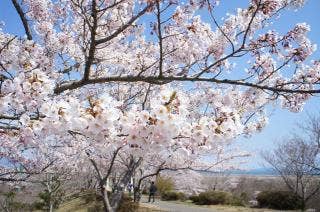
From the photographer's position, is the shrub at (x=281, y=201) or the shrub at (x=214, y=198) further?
the shrub at (x=214, y=198)

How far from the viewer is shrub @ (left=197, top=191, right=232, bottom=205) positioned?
103ft

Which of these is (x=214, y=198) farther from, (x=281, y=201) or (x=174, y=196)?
(x=174, y=196)

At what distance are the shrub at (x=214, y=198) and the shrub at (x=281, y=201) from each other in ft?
9.76

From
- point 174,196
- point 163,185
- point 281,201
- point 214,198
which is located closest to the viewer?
point 281,201

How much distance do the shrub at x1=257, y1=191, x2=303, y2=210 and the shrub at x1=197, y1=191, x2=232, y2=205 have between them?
2.97m

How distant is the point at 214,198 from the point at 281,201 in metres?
5.77

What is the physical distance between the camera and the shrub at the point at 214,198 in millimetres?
31266

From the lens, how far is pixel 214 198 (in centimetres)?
3158

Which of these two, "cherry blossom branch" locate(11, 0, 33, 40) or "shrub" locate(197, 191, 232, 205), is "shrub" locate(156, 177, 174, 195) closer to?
"shrub" locate(197, 191, 232, 205)

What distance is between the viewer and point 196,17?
781 centimetres

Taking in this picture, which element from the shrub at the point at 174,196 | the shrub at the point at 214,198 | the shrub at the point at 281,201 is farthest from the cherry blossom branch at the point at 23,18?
the shrub at the point at 174,196

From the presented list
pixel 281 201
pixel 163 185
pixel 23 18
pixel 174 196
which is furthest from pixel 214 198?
pixel 23 18

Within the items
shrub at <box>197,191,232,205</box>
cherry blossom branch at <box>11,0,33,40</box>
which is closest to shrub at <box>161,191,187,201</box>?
shrub at <box>197,191,232,205</box>

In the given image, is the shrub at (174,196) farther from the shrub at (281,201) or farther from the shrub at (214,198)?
the shrub at (281,201)
